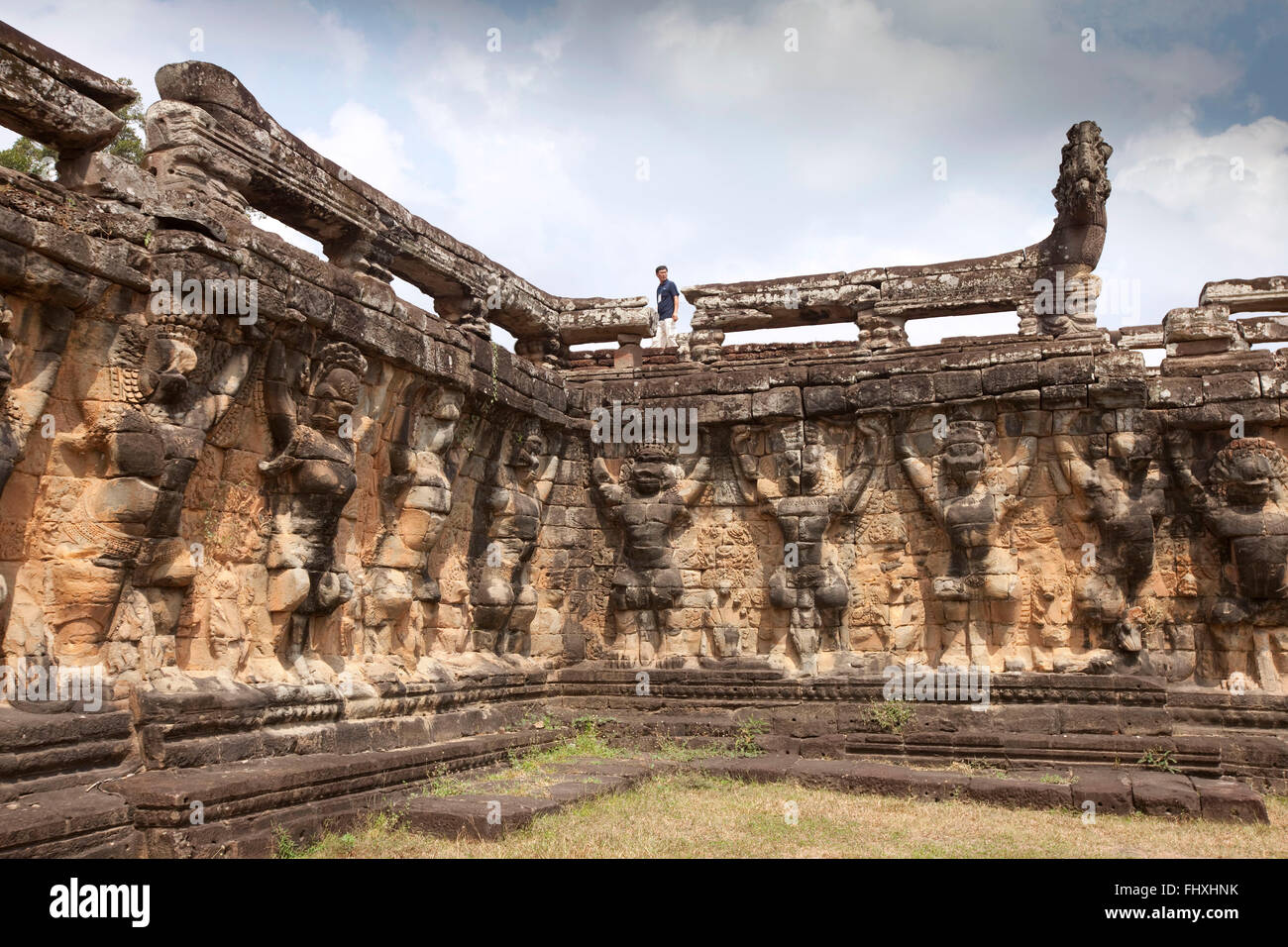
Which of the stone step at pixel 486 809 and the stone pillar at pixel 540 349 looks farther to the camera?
the stone pillar at pixel 540 349

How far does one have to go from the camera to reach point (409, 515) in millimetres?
9953

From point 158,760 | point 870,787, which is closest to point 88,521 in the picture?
point 158,760

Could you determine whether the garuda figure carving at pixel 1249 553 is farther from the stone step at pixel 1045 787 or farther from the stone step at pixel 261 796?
the stone step at pixel 261 796

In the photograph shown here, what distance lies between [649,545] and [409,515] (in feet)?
11.3

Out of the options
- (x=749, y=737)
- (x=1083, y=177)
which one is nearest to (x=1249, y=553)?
(x=1083, y=177)

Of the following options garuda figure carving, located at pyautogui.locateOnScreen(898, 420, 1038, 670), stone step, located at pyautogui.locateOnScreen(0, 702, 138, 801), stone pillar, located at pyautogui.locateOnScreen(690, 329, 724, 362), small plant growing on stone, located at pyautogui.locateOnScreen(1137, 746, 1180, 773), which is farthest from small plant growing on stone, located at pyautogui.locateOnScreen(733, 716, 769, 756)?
stone step, located at pyautogui.locateOnScreen(0, 702, 138, 801)

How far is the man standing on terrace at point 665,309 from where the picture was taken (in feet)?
47.5

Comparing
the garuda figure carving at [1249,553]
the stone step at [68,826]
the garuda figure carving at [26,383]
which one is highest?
the garuda figure carving at [26,383]

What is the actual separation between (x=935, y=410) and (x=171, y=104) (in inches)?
315

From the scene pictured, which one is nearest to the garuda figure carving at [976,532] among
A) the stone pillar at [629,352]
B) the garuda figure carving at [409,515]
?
the stone pillar at [629,352]

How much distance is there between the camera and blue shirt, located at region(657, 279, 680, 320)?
14.6 meters

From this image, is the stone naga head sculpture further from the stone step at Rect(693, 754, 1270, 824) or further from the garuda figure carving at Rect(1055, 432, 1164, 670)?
the stone step at Rect(693, 754, 1270, 824)

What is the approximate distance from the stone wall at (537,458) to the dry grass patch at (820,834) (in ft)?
7.28

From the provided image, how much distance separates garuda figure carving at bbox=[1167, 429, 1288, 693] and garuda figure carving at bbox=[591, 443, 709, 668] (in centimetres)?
551
